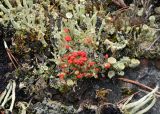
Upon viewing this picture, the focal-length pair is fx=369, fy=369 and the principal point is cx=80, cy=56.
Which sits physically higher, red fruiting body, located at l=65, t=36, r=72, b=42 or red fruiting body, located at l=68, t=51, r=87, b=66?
red fruiting body, located at l=65, t=36, r=72, b=42

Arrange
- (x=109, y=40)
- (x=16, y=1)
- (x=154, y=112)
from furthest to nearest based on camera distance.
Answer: (x=16, y=1) < (x=109, y=40) < (x=154, y=112)

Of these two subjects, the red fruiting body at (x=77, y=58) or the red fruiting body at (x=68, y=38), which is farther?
the red fruiting body at (x=68, y=38)

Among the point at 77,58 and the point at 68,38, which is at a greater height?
the point at 68,38

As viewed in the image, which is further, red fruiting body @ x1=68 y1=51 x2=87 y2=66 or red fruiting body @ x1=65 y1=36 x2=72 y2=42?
red fruiting body @ x1=65 y1=36 x2=72 y2=42

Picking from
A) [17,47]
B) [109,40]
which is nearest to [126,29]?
[109,40]

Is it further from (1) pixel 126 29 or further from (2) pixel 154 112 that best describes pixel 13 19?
(2) pixel 154 112

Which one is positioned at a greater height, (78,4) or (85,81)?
(78,4)

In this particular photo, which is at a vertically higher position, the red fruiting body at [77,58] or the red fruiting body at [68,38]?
the red fruiting body at [68,38]

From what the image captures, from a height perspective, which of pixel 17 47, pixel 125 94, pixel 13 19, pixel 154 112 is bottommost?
pixel 154 112

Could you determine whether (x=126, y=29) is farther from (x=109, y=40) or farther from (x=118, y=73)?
(x=118, y=73)

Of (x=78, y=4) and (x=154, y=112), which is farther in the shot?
(x=78, y=4)

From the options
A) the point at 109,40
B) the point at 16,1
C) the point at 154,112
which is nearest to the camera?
the point at 154,112
